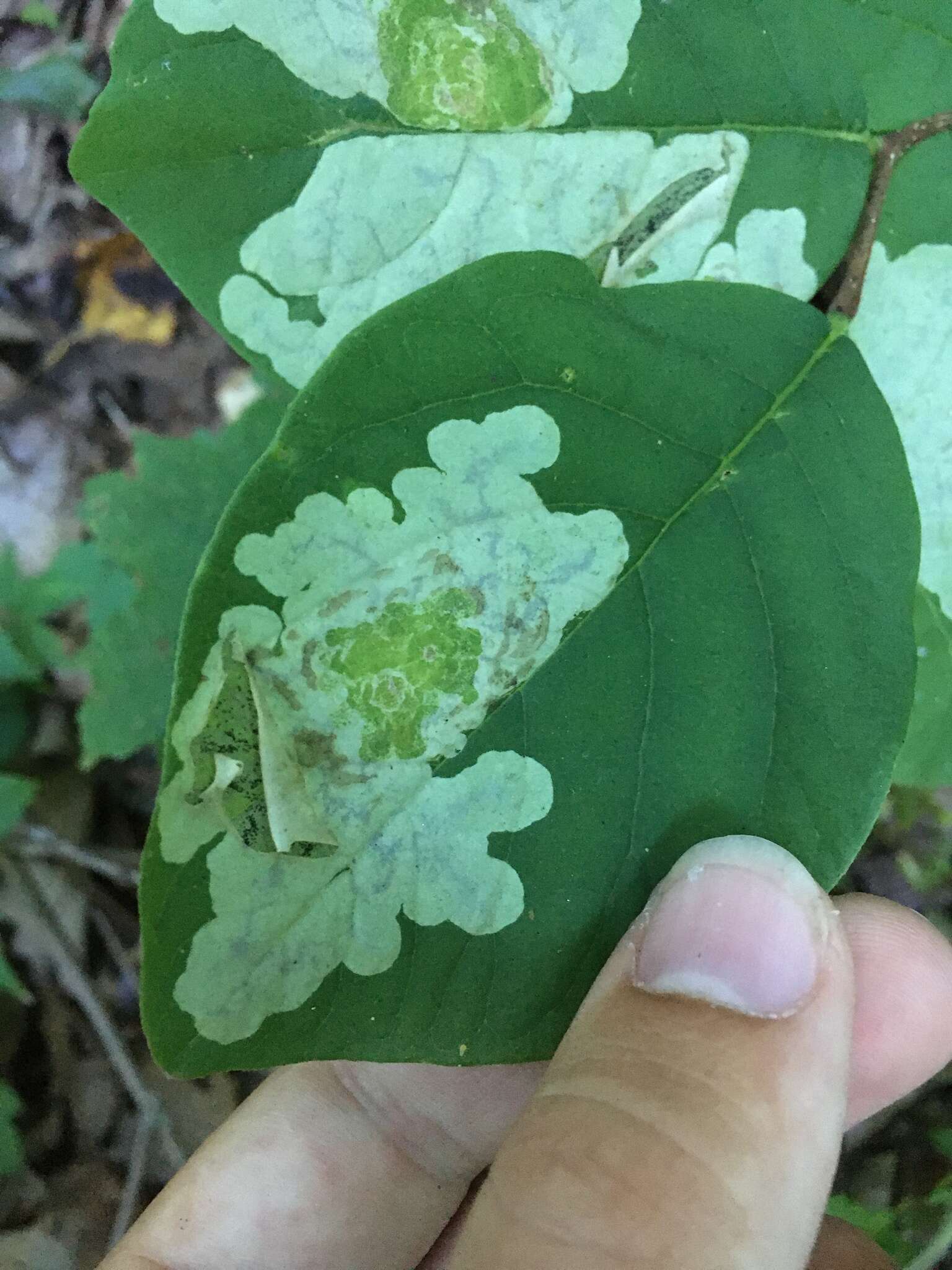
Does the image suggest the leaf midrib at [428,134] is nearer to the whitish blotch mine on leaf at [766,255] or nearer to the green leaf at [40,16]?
the whitish blotch mine on leaf at [766,255]

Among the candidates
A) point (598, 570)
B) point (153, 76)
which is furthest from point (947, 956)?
point (153, 76)

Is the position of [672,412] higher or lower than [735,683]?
higher

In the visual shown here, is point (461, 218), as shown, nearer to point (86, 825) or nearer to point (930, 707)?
point (930, 707)

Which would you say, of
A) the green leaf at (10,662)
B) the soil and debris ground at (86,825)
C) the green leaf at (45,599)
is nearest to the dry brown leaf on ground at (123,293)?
the soil and debris ground at (86,825)

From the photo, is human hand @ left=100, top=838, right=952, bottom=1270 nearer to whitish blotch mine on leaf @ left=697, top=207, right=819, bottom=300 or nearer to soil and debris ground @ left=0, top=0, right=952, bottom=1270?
whitish blotch mine on leaf @ left=697, top=207, right=819, bottom=300

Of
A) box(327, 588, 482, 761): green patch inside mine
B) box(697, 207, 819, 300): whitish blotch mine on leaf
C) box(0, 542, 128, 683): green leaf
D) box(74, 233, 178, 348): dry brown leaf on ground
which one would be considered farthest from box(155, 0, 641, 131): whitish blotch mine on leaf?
box(74, 233, 178, 348): dry brown leaf on ground

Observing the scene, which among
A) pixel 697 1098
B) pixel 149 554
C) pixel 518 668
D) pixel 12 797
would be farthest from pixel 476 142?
pixel 12 797

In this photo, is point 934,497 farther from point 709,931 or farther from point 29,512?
point 29,512
